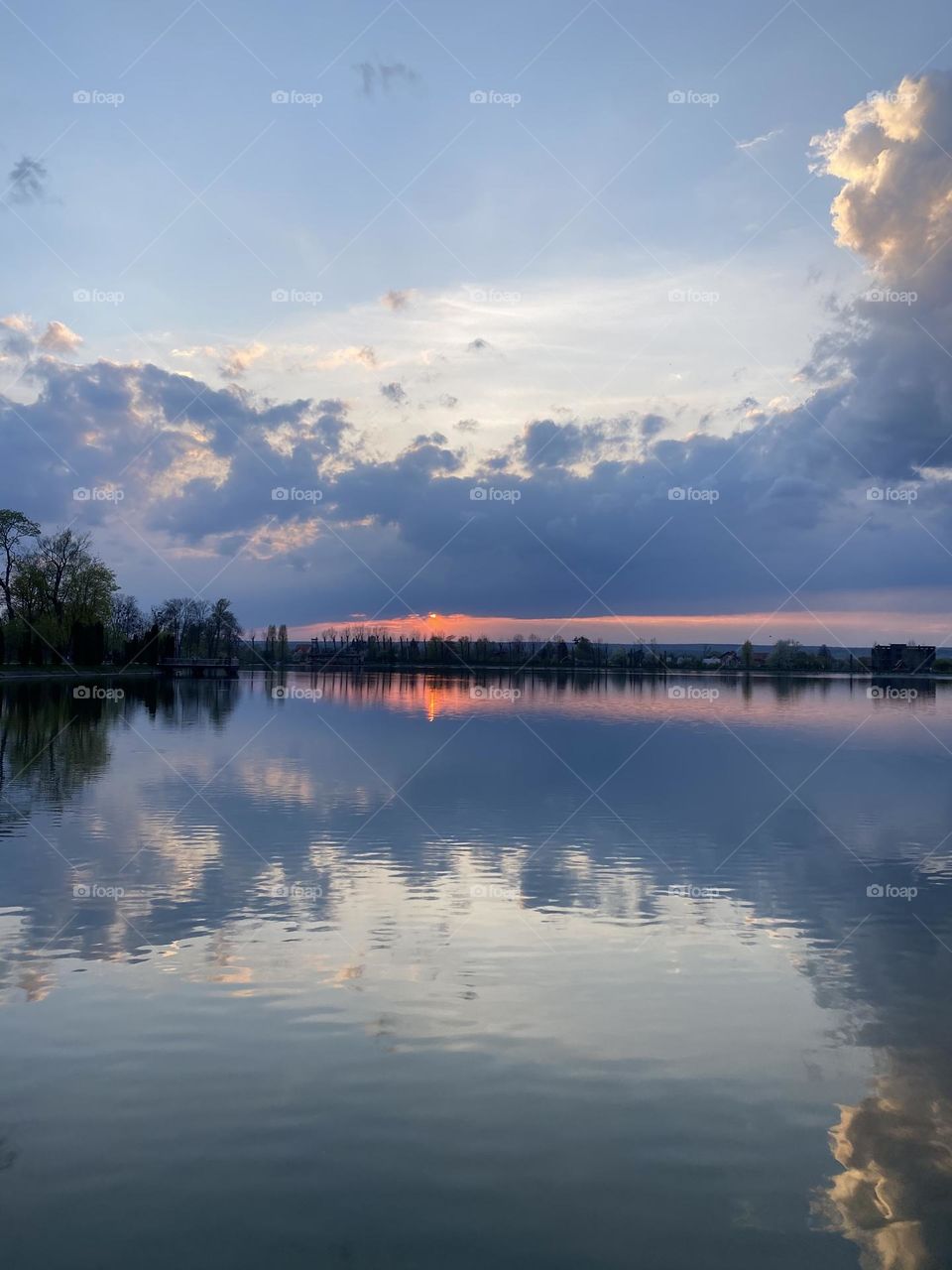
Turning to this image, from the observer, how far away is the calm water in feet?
24.8

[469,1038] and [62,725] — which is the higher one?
[469,1038]

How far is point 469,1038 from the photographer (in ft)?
36.4

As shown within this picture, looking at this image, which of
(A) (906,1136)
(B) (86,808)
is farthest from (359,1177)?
(B) (86,808)

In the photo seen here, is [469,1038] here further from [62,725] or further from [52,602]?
[52,602]

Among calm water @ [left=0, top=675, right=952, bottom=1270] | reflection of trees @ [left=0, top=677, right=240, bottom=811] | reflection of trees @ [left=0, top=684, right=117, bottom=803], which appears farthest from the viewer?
reflection of trees @ [left=0, top=677, right=240, bottom=811]

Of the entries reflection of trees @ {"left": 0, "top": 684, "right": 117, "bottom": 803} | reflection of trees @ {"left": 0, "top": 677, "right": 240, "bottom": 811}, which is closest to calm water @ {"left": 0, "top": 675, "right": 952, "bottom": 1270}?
reflection of trees @ {"left": 0, "top": 684, "right": 117, "bottom": 803}

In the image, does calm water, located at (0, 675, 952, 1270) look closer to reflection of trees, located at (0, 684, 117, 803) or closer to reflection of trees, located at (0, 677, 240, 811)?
reflection of trees, located at (0, 684, 117, 803)

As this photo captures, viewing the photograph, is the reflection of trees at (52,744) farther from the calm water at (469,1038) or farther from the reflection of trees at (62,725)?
the calm water at (469,1038)

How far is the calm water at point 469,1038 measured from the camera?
757cm

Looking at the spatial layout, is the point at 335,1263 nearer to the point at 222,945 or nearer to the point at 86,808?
the point at 222,945

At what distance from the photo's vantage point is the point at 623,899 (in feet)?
58.1

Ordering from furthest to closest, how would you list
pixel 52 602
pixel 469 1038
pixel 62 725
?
1. pixel 52 602
2. pixel 62 725
3. pixel 469 1038

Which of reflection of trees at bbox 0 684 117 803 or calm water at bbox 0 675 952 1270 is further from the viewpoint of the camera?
reflection of trees at bbox 0 684 117 803

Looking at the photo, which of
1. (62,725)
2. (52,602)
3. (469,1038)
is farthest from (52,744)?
(52,602)
